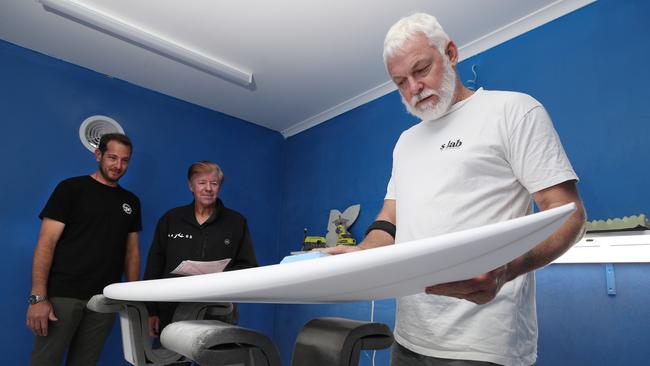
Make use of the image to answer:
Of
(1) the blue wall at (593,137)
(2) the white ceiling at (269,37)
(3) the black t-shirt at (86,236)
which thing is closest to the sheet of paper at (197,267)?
(3) the black t-shirt at (86,236)

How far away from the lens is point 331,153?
3.79m

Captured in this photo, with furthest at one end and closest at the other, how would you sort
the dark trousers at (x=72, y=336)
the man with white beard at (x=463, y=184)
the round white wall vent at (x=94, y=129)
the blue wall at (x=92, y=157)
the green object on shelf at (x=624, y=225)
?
the round white wall vent at (x=94, y=129) → the blue wall at (x=92, y=157) → the dark trousers at (x=72, y=336) → the green object on shelf at (x=624, y=225) → the man with white beard at (x=463, y=184)

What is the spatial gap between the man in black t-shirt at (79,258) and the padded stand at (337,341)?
190 centimetres

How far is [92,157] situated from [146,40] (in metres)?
1.04

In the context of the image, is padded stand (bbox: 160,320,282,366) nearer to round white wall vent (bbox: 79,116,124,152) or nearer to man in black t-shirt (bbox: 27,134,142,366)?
man in black t-shirt (bbox: 27,134,142,366)

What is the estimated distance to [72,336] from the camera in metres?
2.16

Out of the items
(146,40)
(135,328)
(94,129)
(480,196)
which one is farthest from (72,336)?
(480,196)

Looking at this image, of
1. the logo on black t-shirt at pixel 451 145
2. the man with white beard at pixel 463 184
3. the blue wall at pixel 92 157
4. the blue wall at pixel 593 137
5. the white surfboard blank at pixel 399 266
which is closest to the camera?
the white surfboard blank at pixel 399 266

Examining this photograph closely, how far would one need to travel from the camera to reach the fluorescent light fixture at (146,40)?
2.45 meters

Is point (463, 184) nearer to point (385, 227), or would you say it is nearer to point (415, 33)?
point (385, 227)

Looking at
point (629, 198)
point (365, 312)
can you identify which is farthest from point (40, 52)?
point (629, 198)

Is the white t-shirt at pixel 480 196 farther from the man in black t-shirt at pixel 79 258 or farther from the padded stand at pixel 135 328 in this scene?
the man in black t-shirt at pixel 79 258

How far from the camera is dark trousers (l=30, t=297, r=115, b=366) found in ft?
6.83

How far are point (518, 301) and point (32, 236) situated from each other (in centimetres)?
309
